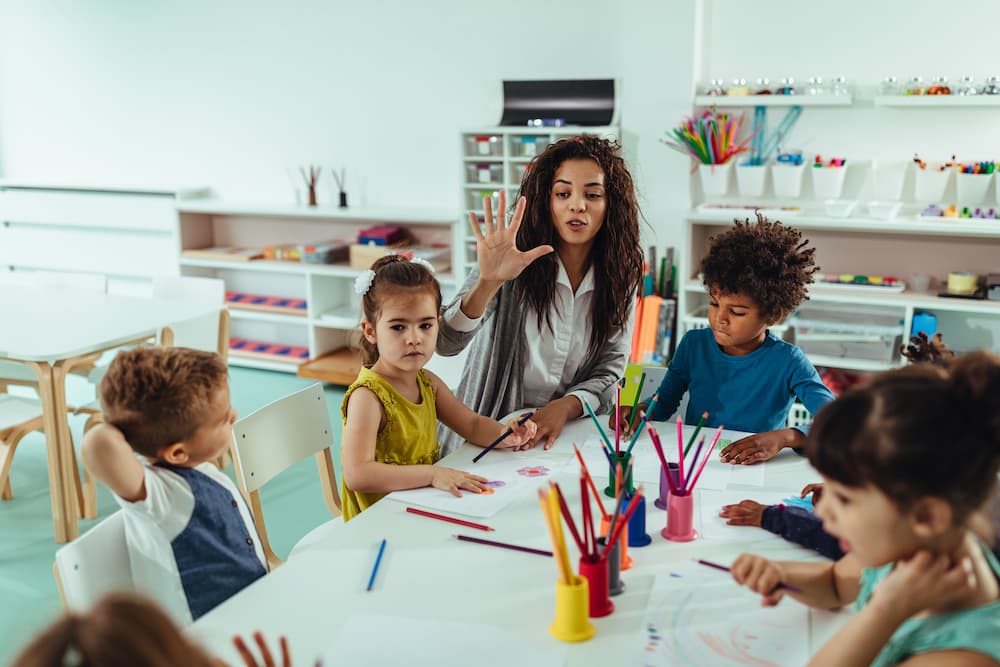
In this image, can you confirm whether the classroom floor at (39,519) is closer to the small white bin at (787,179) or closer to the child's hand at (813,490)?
the child's hand at (813,490)

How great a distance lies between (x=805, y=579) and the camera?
116 cm

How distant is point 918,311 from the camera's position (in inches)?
139

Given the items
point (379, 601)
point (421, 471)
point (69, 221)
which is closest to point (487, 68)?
point (69, 221)

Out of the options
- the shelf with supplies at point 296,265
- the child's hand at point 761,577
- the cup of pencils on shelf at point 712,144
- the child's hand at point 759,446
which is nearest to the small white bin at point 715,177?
Result: the cup of pencils on shelf at point 712,144

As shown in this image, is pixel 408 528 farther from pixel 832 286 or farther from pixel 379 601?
pixel 832 286

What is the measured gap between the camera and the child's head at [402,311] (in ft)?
5.66

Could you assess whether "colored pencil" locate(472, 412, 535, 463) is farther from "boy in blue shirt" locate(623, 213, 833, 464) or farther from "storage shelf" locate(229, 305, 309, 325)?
"storage shelf" locate(229, 305, 309, 325)

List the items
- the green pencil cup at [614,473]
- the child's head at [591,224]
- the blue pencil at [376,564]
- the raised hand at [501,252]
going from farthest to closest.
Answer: the child's head at [591,224] < the raised hand at [501,252] < the green pencil cup at [614,473] < the blue pencil at [376,564]

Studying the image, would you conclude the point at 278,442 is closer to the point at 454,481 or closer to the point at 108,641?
the point at 454,481

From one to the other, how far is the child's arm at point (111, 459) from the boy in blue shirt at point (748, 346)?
1.00 metres

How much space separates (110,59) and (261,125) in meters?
1.11

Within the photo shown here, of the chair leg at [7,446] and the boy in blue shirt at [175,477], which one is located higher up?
the boy in blue shirt at [175,477]

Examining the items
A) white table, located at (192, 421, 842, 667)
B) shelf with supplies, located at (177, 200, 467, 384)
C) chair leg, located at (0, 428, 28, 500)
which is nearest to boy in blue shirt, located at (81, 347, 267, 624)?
white table, located at (192, 421, 842, 667)

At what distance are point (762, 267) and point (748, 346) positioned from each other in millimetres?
179
